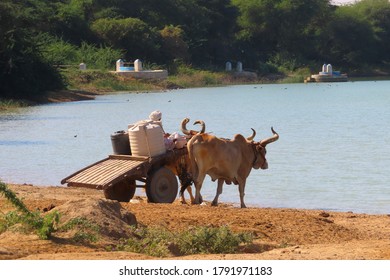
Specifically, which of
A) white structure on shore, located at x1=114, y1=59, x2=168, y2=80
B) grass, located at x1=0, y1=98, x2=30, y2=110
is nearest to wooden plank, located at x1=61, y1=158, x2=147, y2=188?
grass, located at x1=0, y1=98, x2=30, y2=110

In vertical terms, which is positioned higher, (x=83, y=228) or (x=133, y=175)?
(x=83, y=228)

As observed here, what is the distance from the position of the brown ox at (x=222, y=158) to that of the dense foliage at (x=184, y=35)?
1333 inches

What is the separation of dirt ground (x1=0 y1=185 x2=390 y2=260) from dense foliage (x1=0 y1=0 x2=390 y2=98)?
1395 inches

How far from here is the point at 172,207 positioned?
13711 mm

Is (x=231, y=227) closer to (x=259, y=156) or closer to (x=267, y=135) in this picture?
(x=259, y=156)

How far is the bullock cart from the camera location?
14.1 m

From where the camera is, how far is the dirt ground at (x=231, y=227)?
928 cm

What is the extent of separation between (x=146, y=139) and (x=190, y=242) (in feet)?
14.5

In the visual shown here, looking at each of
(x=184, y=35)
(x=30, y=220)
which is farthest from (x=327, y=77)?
(x=30, y=220)

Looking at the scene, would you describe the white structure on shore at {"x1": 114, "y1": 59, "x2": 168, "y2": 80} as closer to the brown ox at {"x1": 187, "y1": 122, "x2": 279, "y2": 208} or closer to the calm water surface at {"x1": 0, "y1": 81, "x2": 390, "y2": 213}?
the calm water surface at {"x1": 0, "y1": 81, "x2": 390, "y2": 213}

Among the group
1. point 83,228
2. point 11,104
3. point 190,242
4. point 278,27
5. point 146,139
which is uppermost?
point 278,27

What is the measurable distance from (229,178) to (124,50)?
200 ft

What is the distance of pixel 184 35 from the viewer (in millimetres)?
82875

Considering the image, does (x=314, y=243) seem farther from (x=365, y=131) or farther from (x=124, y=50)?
(x=124, y=50)
